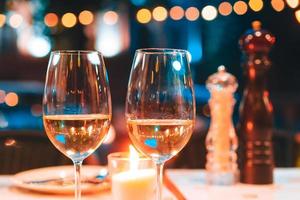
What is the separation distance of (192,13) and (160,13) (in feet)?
0.74

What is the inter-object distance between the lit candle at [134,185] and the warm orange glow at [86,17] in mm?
3111

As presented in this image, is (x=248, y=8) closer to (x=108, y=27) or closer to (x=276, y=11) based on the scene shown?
(x=276, y=11)

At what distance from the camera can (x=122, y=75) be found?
162 inches

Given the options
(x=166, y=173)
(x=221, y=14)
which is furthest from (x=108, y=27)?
(x=166, y=173)

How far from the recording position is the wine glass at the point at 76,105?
0.74 meters

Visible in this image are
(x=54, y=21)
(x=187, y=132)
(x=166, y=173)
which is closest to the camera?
(x=187, y=132)

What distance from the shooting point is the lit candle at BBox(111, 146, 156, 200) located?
93 centimetres

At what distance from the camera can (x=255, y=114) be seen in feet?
3.98

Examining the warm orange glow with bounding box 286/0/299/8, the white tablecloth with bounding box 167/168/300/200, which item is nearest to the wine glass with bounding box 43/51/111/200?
the white tablecloth with bounding box 167/168/300/200

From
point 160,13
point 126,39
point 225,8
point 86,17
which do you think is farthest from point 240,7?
point 86,17

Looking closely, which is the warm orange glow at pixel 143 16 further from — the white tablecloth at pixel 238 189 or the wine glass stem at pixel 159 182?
the wine glass stem at pixel 159 182

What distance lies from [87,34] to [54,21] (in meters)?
0.25

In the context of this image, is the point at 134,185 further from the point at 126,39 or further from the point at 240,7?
the point at 126,39

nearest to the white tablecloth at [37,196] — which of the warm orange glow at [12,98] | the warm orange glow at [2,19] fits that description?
the warm orange glow at [2,19]
